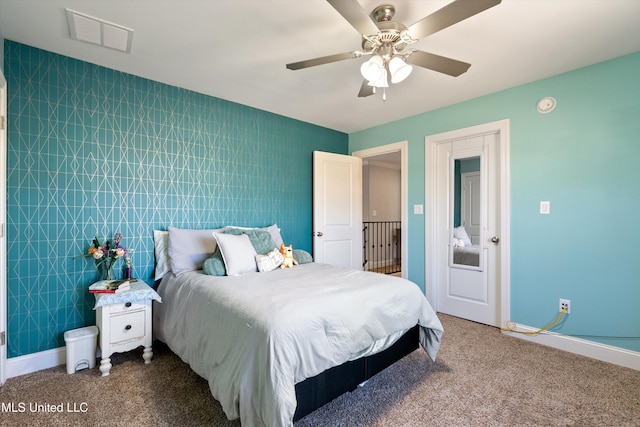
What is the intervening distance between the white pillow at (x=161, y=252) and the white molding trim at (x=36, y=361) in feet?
2.73

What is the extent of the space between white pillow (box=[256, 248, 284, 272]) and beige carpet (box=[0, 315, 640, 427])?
3.00ft

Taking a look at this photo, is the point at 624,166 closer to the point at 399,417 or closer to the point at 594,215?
the point at 594,215

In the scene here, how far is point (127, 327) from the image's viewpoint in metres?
2.19

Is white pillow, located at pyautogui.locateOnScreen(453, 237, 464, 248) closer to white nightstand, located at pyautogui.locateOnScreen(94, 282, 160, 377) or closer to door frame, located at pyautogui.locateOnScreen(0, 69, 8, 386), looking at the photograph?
white nightstand, located at pyautogui.locateOnScreen(94, 282, 160, 377)

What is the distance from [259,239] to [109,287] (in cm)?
119

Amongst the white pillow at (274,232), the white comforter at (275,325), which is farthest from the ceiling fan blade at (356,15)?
the white pillow at (274,232)

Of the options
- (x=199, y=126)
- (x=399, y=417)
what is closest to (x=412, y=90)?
(x=199, y=126)

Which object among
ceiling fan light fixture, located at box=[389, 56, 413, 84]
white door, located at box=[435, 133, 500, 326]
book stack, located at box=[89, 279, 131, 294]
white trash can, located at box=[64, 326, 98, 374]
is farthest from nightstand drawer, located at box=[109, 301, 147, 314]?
white door, located at box=[435, 133, 500, 326]

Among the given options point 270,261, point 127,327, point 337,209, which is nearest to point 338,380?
point 270,261

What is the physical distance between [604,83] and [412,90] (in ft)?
4.87

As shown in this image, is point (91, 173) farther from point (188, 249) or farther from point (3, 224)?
point (188, 249)

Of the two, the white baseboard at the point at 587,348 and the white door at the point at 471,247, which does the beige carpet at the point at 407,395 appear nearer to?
the white baseboard at the point at 587,348

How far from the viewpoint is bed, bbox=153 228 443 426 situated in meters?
1.37

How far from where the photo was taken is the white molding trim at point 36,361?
6.88 feet
